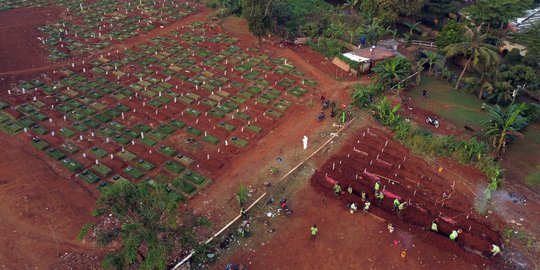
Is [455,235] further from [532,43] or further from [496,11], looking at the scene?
[496,11]

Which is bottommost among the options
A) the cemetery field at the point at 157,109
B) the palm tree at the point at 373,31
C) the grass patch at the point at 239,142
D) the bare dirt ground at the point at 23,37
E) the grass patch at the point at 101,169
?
the cemetery field at the point at 157,109

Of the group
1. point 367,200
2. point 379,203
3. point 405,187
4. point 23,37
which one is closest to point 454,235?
point 379,203

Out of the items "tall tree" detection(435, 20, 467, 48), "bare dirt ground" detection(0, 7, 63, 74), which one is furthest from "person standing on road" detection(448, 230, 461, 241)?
"bare dirt ground" detection(0, 7, 63, 74)

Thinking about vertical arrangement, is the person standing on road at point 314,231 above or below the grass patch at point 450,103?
above

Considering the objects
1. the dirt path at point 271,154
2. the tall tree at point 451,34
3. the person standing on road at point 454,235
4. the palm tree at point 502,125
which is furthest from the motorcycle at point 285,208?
the tall tree at point 451,34

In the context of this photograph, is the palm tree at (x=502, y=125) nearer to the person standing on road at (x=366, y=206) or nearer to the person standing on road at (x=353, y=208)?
the person standing on road at (x=366, y=206)

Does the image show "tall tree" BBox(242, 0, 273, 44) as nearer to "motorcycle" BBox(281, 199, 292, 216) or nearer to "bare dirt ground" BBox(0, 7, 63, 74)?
"bare dirt ground" BBox(0, 7, 63, 74)

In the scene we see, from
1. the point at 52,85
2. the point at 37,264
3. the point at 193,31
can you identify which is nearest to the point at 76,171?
the point at 37,264

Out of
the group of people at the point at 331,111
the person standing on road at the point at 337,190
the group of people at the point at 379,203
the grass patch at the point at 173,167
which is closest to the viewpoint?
the group of people at the point at 379,203
